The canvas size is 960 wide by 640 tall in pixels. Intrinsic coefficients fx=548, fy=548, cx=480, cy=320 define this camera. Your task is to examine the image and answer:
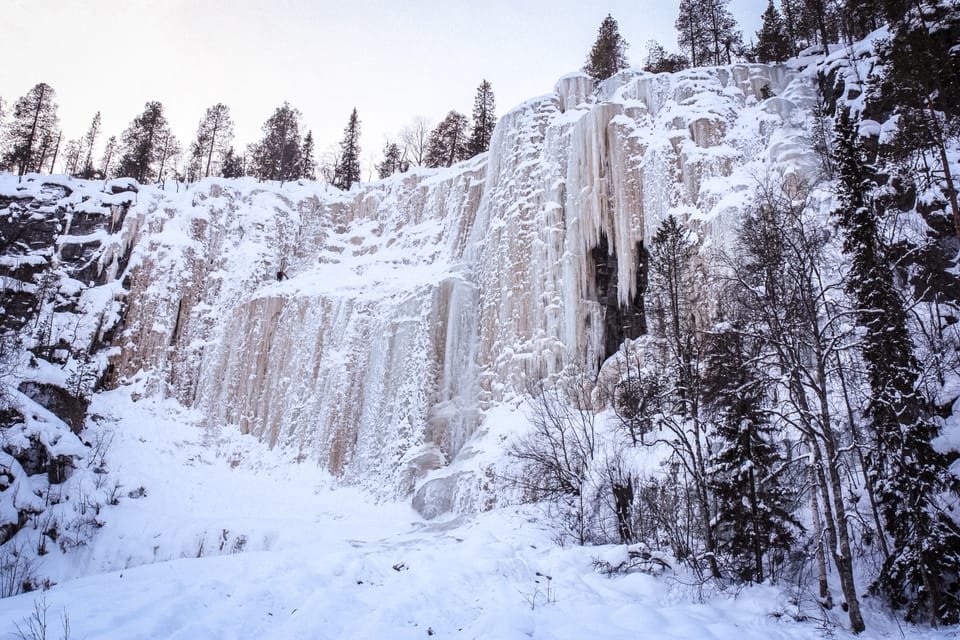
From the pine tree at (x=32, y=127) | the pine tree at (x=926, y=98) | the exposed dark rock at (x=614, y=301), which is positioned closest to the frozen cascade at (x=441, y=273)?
the exposed dark rock at (x=614, y=301)

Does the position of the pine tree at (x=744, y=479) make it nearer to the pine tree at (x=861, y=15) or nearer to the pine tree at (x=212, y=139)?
the pine tree at (x=861, y=15)

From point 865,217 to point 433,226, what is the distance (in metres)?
25.4

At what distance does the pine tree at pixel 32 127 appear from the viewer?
1686 inches

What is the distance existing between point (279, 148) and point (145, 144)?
1099cm

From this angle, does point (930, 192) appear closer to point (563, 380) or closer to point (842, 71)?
point (842, 71)

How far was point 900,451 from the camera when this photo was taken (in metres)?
10.1

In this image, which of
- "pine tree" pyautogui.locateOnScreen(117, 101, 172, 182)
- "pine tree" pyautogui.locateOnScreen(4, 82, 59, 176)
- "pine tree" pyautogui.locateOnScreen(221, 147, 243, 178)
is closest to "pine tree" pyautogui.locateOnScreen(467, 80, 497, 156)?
"pine tree" pyautogui.locateOnScreen(221, 147, 243, 178)

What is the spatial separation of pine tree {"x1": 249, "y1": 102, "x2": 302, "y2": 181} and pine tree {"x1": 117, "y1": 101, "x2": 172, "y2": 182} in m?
7.84

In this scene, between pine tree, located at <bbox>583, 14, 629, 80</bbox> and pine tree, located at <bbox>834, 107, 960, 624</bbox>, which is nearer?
pine tree, located at <bbox>834, 107, 960, 624</bbox>

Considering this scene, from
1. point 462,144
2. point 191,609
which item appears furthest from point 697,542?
point 462,144

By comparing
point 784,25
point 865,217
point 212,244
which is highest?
point 784,25

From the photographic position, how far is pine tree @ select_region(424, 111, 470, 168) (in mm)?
45469

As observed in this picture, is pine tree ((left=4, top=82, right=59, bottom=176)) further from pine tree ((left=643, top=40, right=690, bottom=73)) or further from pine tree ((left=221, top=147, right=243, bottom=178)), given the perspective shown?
pine tree ((left=643, top=40, right=690, bottom=73))

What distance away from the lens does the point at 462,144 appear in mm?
45812
